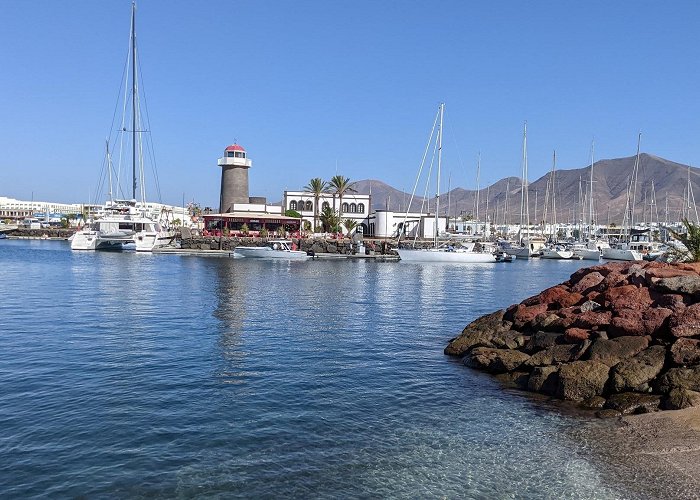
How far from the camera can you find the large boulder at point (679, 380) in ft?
41.4

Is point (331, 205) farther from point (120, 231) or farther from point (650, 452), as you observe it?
point (650, 452)

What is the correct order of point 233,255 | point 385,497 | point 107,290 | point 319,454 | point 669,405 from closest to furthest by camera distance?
1. point 385,497
2. point 319,454
3. point 669,405
4. point 107,290
5. point 233,255

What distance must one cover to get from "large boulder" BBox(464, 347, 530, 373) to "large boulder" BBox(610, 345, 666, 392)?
2897 millimetres

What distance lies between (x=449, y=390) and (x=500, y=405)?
1571 millimetres

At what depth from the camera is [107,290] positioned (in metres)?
33.9

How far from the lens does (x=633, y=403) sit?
41.9 feet

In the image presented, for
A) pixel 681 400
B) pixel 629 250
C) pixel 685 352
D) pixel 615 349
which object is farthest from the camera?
pixel 629 250

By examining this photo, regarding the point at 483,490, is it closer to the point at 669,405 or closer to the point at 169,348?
the point at 669,405

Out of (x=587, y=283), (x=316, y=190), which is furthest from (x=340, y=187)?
(x=587, y=283)

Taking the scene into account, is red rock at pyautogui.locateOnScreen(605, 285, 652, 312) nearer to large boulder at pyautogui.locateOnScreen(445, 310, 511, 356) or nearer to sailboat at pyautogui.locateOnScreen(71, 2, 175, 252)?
large boulder at pyautogui.locateOnScreen(445, 310, 511, 356)

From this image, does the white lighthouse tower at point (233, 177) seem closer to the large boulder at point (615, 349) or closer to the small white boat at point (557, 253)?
the small white boat at point (557, 253)

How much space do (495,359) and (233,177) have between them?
278 ft

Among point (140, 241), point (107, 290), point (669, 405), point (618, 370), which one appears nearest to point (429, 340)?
point (618, 370)

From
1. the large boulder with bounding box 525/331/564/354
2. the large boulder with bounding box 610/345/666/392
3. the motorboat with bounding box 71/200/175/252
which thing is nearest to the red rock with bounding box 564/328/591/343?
the large boulder with bounding box 525/331/564/354
